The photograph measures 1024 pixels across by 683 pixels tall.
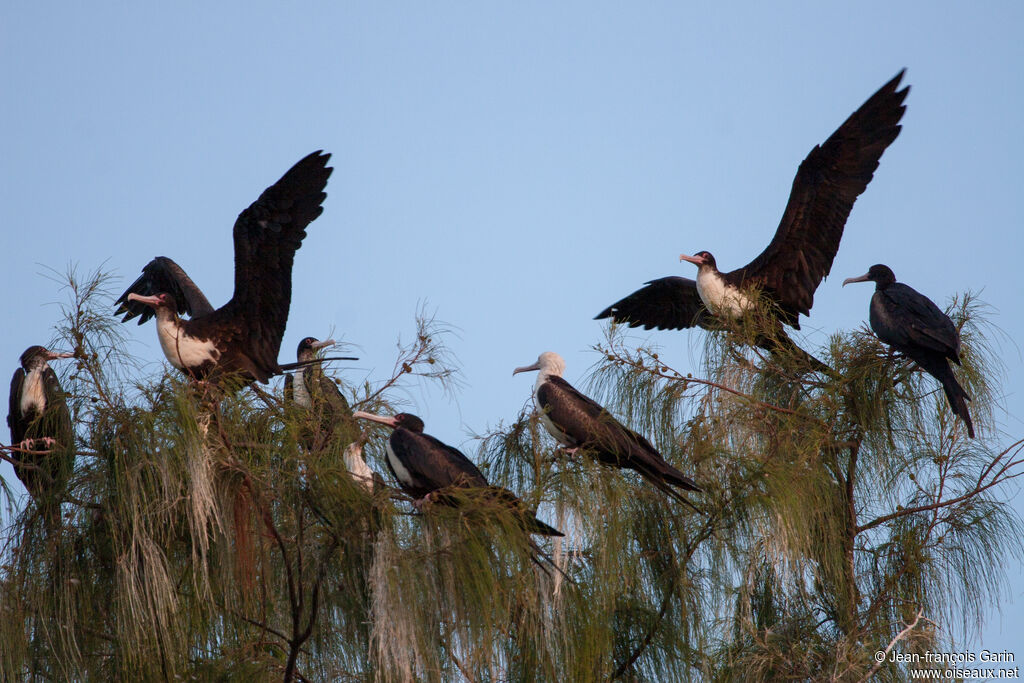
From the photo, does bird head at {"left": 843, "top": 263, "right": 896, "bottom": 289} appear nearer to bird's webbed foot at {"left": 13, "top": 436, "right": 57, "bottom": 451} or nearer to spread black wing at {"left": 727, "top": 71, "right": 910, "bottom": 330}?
spread black wing at {"left": 727, "top": 71, "right": 910, "bottom": 330}

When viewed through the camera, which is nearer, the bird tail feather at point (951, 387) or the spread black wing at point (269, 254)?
the bird tail feather at point (951, 387)

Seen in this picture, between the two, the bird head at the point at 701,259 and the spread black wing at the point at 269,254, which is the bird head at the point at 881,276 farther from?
the spread black wing at the point at 269,254

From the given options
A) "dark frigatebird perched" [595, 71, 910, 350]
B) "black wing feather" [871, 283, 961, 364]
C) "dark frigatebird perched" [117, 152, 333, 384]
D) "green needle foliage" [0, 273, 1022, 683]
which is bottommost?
"green needle foliage" [0, 273, 1022, 683]

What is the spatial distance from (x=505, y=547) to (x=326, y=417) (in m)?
0.89

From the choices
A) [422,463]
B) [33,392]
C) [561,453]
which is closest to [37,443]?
[33,392]

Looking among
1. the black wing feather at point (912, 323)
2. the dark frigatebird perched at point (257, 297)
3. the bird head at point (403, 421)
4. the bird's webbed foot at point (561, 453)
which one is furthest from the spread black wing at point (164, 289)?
the black wing feather at point (912, 323)

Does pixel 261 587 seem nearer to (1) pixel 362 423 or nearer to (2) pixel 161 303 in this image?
(1) pixel 362 423

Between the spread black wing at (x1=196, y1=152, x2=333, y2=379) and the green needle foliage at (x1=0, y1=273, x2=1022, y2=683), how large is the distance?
0.69 metres

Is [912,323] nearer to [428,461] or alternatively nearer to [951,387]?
[951,387]

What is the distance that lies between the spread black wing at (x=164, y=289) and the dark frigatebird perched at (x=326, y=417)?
0.89m

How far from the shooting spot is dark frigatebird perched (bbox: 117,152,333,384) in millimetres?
4789

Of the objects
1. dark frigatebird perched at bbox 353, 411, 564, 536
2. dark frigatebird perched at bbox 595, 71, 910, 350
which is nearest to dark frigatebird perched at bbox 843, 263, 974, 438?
dark frigatebird perched at bbox 595, 71, 910, 350

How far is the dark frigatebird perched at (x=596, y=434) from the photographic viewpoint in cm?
410

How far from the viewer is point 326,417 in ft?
13.1
